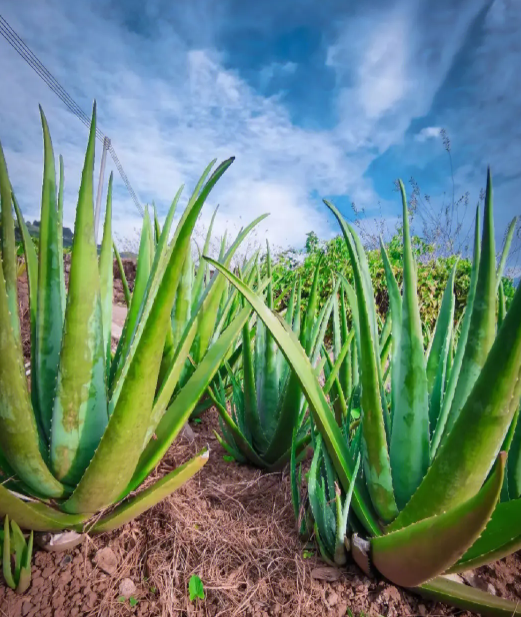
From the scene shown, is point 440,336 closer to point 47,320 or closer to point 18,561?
point 47,320

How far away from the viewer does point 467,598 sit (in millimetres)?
737

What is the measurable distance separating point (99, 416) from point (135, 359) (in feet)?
Answer: 0.68

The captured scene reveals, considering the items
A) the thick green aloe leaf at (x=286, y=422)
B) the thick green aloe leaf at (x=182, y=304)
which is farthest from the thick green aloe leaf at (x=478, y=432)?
the thick green aloe leaf at (x=182, y=304)

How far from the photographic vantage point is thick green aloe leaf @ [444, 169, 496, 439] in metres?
0.65

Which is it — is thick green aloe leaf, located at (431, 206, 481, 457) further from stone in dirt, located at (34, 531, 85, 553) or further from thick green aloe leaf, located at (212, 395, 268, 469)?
stone in dirt, located at (34, 531, 85, 553)

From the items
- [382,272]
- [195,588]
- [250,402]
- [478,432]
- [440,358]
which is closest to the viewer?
[478,432]

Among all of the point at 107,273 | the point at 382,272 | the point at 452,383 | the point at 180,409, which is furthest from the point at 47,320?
the point at 382,272

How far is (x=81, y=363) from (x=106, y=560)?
0.50m

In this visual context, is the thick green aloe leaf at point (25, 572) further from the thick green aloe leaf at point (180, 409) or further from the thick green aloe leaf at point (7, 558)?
the thick green aloe leaf at point (180, 409)

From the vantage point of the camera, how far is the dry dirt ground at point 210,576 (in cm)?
79

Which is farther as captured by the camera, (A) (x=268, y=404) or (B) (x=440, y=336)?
(A) (x=268, y=404)

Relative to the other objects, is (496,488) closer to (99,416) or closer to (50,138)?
(99,416)

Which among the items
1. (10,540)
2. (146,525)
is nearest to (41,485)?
(10,540)

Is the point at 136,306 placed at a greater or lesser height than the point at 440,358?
greater
